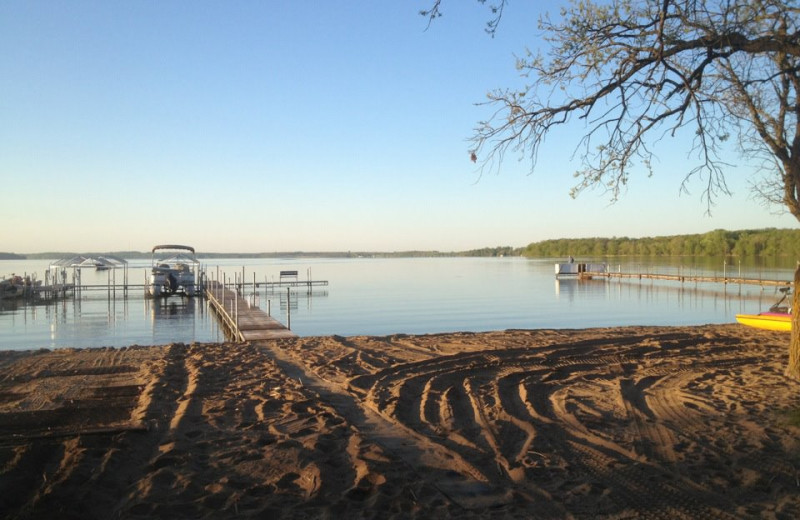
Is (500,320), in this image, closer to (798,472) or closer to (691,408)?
(691,408)

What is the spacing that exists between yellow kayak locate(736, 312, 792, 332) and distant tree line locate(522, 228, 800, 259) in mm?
56044

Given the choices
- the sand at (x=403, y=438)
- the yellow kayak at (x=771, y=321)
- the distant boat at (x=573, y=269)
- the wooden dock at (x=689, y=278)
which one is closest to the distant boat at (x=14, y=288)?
the sand at (x=403, y=438)

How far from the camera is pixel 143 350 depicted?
1267 cm

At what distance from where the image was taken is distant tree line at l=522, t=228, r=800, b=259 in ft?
276

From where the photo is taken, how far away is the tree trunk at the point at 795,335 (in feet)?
25.2

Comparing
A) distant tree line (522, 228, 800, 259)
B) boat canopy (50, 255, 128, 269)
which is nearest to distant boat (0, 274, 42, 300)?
boat canopy (50, 255, 128, 269)

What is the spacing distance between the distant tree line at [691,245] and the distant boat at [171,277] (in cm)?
5934

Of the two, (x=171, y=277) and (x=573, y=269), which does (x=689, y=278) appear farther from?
(x=171, y=277)

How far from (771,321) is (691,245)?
99292 mm

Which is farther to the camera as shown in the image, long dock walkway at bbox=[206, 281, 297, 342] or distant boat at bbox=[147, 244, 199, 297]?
distant boat at bbox=[147, 244, 199, 297]

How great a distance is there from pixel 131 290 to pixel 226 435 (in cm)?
4596

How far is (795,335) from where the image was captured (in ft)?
26.2

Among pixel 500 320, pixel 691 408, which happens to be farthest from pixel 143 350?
pixel 500 320

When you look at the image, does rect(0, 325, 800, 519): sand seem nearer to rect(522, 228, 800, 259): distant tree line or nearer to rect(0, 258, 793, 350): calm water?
rect(0, 258, 793, 350): calm water
